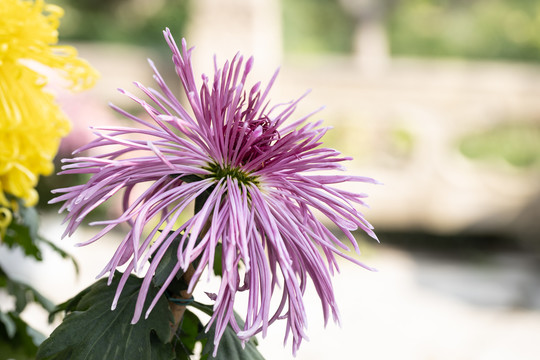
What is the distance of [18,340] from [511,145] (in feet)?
14.4

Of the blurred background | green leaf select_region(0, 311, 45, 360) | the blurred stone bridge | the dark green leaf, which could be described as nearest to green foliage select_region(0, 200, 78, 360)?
green leaf select_region(0, 311, 45, 360)

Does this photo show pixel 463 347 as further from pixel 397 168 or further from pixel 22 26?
pixel 22 26

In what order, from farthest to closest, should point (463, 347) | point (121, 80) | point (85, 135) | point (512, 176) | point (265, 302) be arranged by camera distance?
point (121, 80) < point (512, 176) < point (463, 347) < point (85, 135) < point (265, 302)

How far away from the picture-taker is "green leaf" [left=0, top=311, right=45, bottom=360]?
2.03 feet

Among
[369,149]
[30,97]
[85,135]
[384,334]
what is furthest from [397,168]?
[30,97]

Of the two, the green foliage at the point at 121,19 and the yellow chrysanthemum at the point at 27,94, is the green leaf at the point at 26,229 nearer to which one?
the yellow chrysanthemum at the point at 27,94

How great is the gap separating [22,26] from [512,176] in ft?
13.2

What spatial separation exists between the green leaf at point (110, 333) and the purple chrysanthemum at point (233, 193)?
29 millimetres

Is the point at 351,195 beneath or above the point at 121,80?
above

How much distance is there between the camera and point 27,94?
0.55 m

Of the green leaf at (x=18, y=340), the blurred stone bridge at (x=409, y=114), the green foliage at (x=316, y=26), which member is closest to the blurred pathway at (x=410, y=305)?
the blurred stone bridge at (x=409, y=114)

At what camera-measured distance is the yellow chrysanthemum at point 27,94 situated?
53 centimetres

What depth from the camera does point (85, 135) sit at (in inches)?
87.1

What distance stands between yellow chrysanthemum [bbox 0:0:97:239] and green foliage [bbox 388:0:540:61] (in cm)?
922
